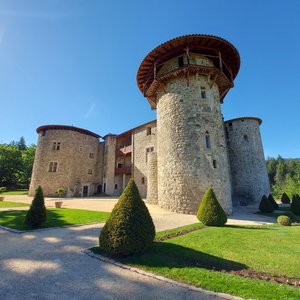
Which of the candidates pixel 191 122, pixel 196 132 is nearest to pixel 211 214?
pixel 196 132

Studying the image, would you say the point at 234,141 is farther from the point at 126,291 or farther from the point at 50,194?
the point at 50,194

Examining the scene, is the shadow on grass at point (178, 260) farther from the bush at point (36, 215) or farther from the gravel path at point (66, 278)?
the bush at point (36, 215)

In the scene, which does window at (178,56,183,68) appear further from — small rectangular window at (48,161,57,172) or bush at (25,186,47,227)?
small rectangular window at (48,161,57,172)

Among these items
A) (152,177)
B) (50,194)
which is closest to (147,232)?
(152,177)

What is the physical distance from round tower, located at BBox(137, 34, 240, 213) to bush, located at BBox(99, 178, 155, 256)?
353 inches

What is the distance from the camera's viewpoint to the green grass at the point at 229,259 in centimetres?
350

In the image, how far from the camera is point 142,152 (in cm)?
2794

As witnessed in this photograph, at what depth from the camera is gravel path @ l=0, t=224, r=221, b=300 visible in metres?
3.25

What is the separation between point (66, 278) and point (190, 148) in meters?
→ 12.0

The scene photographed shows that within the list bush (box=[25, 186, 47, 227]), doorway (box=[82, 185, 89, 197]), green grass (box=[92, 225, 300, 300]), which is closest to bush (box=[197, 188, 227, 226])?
green grass (box=[92, 225, 300, 300])

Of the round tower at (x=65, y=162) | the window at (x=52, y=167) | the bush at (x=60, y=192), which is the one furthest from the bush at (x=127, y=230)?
the window at (x=52, y=167)

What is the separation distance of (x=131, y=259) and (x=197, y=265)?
1.68 meters

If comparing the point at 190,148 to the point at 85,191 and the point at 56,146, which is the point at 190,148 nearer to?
the point at 85,191

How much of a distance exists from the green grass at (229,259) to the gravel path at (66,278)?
0.49 metres
